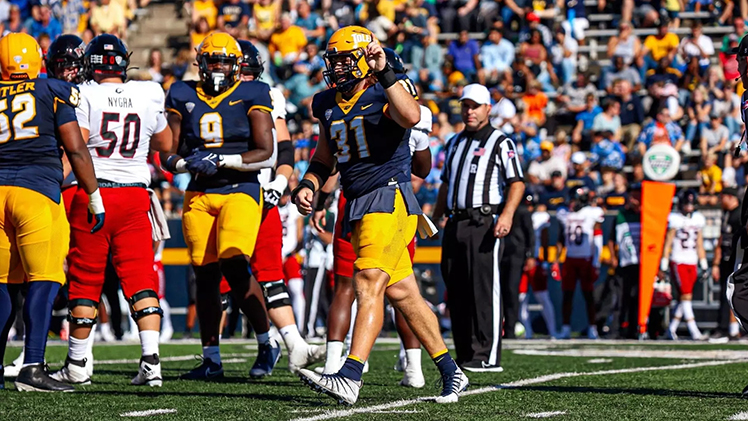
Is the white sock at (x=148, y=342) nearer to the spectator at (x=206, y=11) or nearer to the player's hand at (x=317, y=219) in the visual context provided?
the player's hand at (x=317, y=219)

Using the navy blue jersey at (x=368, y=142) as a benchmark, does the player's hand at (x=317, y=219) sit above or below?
below

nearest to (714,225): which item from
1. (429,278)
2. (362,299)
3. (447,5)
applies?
(429,278)

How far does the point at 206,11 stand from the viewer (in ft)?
65.3

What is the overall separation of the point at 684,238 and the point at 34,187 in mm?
9190

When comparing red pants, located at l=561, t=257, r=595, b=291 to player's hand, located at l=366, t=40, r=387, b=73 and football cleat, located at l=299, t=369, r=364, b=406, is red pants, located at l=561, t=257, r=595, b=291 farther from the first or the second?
player's hand, located at l=366, t=40, r=387, b=73

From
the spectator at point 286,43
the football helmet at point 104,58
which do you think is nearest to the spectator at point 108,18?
the spectator at point 286,43

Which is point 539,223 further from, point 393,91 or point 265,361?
point 393,91

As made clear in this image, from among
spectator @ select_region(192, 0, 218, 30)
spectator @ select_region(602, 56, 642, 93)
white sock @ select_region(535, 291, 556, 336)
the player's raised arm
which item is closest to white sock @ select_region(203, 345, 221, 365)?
the player's raised arm

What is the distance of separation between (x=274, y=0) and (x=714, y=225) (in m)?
8.44

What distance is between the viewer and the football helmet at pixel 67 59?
6957 millimetres

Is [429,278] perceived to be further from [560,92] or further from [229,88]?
Result: [229,88]

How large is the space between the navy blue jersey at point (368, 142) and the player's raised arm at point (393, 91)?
233 mm

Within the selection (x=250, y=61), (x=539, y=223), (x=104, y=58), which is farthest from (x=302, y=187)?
(x=539, y=223)

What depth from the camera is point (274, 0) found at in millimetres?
19656
